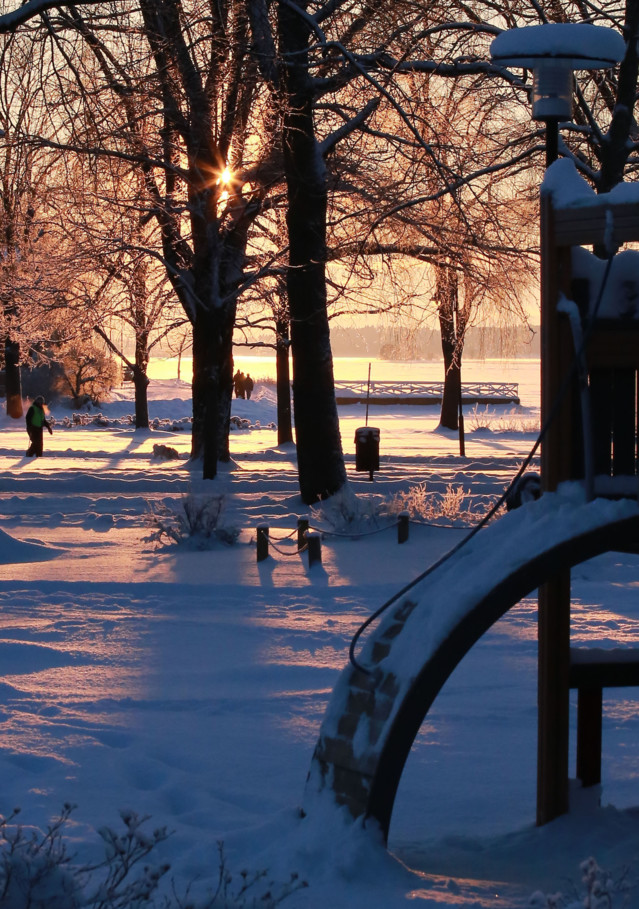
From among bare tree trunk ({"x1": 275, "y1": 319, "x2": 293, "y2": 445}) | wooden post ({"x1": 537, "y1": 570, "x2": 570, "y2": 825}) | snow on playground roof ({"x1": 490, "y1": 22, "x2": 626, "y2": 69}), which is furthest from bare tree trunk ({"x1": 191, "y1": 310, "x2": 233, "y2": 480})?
wooden post ({"x1": 537, "y1": 570, "x2": 570, "y2": 825})

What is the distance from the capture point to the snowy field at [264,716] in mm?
4281

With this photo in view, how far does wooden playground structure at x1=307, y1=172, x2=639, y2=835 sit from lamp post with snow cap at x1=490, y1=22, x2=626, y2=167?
1694 mm

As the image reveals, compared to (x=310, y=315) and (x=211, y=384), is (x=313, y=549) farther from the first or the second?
(x=211, y=384)

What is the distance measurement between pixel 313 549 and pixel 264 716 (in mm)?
4261

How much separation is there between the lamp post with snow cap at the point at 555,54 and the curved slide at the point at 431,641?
8.30 ft

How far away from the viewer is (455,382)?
126 ft

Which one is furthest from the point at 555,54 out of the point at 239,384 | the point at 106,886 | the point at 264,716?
the point at 239,384

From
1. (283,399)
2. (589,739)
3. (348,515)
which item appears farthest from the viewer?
(283,399)

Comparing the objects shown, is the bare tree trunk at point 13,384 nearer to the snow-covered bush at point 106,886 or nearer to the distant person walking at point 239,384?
the distant person walking at point 239,384

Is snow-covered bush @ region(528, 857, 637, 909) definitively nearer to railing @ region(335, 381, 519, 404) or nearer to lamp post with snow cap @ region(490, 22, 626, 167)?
lamp post with snow cap @ region(490, 22, 626, 167)

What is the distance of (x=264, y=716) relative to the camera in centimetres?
638

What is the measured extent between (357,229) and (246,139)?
7.63 feet

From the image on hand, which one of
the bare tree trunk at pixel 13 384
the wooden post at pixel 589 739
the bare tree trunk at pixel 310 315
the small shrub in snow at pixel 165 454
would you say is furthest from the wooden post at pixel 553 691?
the bare tree trunk at pixel 13 384

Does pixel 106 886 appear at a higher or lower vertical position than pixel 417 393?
lower
